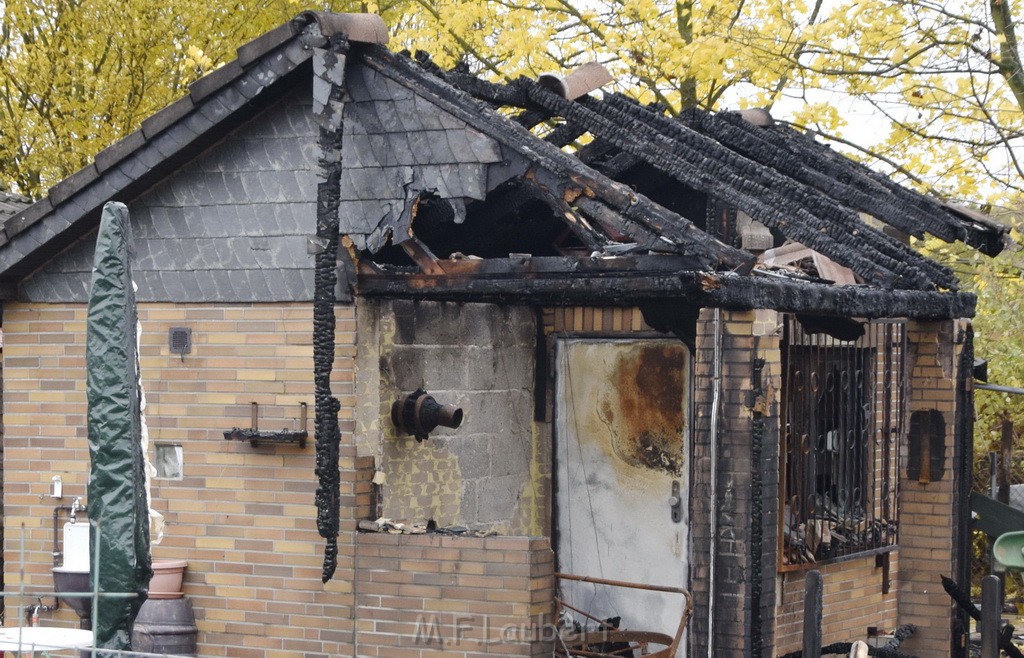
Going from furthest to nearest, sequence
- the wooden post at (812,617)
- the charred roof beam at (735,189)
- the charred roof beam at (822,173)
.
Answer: the charred roof beam at (822,173)
the charred roof beam at (735,189)
the wooden post at (812,617)

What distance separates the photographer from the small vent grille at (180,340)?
8.62m

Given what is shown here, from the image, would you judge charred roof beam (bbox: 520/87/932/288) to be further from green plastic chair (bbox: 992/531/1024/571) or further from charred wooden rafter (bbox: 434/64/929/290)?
green plastic chair (bbox: 992/531/1024/571)

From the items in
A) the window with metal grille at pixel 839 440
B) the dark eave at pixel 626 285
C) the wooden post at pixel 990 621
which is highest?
the dark eave at pixel 626 285

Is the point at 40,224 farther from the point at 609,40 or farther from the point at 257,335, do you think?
the point at 609,40

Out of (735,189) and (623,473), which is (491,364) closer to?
(623,473)

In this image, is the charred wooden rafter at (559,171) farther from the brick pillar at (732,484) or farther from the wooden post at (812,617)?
the wooden post at (812,617)

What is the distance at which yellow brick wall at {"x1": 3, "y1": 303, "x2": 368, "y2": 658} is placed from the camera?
8281 mm

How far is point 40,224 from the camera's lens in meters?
8.54

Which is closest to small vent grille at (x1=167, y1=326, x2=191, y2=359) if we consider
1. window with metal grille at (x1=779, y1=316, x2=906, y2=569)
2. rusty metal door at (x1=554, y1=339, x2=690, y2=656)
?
rusty metal door at (x1=554, y1=339, x2=690, y2=656)

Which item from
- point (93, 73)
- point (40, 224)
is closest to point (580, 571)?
point (40, 224)

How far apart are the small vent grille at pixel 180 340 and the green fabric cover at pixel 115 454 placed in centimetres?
234

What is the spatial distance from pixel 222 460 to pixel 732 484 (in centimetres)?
329

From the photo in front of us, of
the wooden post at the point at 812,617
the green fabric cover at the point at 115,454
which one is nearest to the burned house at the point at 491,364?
the wooden post at the point at 812,617

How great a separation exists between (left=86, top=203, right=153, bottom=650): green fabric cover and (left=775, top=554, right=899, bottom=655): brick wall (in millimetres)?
4239
